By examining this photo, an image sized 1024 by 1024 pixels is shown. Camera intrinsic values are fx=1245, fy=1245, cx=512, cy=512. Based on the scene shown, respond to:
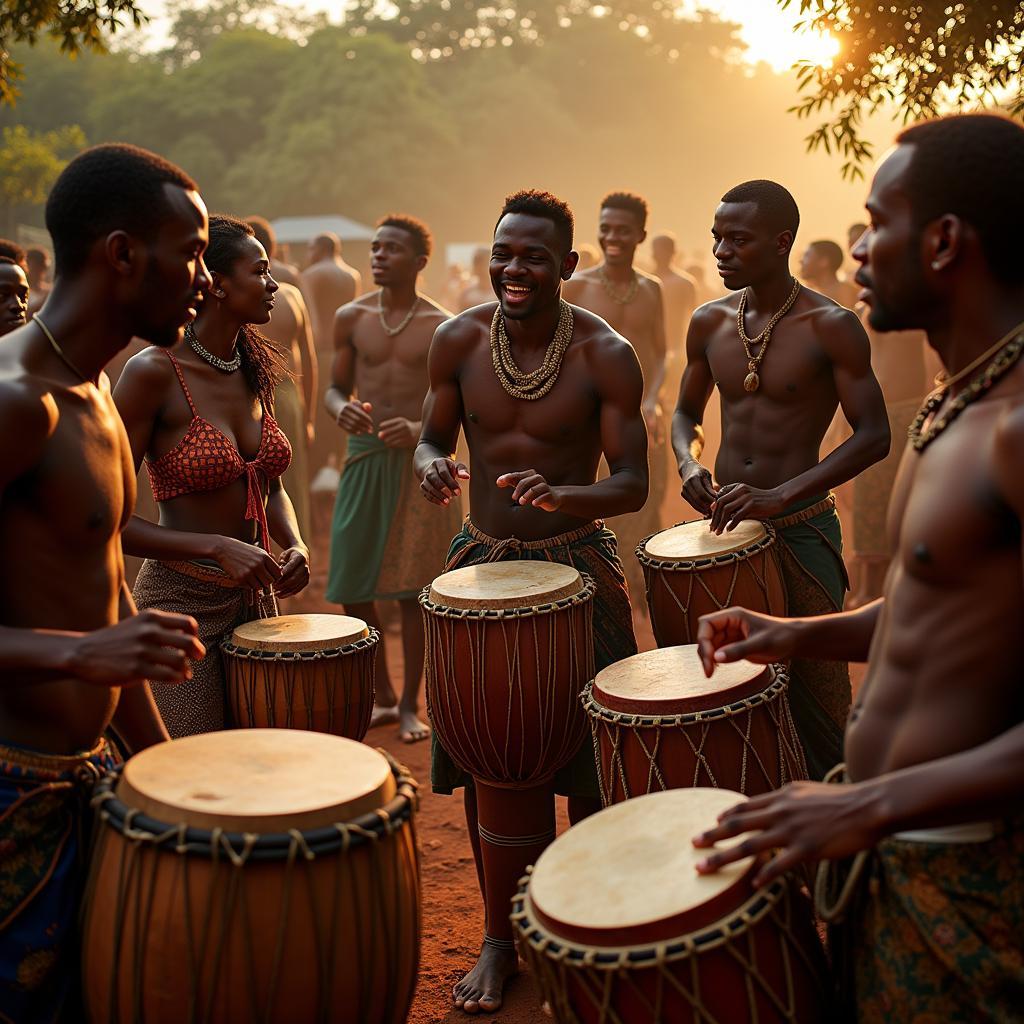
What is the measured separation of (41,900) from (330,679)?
5.31ft

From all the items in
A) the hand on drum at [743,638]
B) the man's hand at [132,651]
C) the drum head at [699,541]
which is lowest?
the drum head at [699,541]

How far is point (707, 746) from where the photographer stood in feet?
10.9

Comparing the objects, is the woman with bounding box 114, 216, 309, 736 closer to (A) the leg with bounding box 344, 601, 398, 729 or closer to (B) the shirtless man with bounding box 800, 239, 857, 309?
(A) the leg with bounding box 344, 601, 398, 729

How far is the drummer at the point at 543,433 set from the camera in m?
4.32

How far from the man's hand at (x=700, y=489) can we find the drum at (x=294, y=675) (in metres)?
1.38

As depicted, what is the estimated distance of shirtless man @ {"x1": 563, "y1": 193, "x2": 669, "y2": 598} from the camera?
8.22m

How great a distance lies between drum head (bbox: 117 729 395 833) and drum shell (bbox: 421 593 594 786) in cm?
123

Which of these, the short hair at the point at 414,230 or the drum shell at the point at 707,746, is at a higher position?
the short hair at the point at 414,230

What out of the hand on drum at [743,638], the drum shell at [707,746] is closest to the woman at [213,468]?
the drum shell at [707,746]

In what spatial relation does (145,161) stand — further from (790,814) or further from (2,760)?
(790,814)

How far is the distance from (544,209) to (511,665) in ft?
5.31

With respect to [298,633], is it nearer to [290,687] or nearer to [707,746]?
[290,687]

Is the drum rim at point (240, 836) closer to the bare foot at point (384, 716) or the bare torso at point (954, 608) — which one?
the bare torso at point (954, 608)

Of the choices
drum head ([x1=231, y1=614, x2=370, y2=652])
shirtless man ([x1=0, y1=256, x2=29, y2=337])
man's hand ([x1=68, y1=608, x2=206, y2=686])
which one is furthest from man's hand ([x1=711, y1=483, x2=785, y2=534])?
shirtless man ([x1=0, y1=256, x2=29, y2=337])
